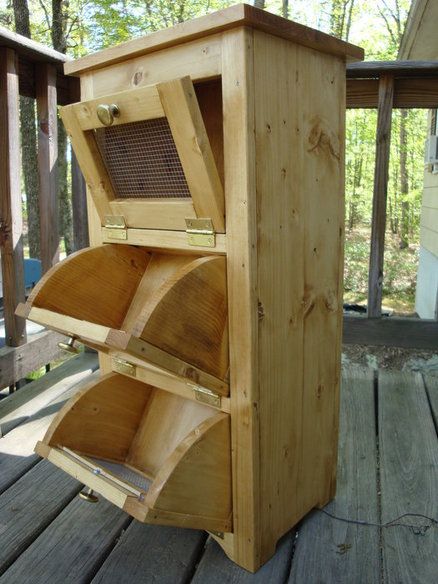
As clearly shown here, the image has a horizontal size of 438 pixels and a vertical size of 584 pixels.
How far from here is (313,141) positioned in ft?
4.28

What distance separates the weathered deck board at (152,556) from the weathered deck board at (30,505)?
22 centimetres

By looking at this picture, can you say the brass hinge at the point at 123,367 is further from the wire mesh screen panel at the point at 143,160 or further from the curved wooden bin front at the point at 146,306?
the wire mesh screen panel at the point at 143,160

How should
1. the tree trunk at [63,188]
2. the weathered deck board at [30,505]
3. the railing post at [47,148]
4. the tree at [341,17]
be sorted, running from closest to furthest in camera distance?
the weathered deck board at [30,505]
the railing post at [47,148]
the tree trunk at [63,188]
the tree at [341,17]

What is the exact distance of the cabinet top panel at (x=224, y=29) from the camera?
1.05 meters

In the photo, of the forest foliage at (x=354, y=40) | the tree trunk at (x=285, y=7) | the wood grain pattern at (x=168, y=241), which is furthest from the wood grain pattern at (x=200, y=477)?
the tree trunk at (x=285, y=7)

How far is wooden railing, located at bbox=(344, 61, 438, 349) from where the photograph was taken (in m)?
2.16

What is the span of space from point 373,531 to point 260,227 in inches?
35.9

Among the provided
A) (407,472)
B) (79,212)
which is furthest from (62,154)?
(407,472)

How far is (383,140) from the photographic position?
2.20 metres

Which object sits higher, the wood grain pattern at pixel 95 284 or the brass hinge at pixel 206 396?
the wood grain pattern at pixel 95 284

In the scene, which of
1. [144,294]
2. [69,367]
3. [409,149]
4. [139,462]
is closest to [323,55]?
[144,294]

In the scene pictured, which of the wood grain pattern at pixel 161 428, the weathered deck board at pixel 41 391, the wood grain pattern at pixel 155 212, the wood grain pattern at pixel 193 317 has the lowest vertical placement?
the weathered deck board at pixel 41 391

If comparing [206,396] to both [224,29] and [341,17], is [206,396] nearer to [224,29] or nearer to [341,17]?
[224,29]

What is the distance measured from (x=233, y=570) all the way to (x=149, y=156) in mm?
1052
